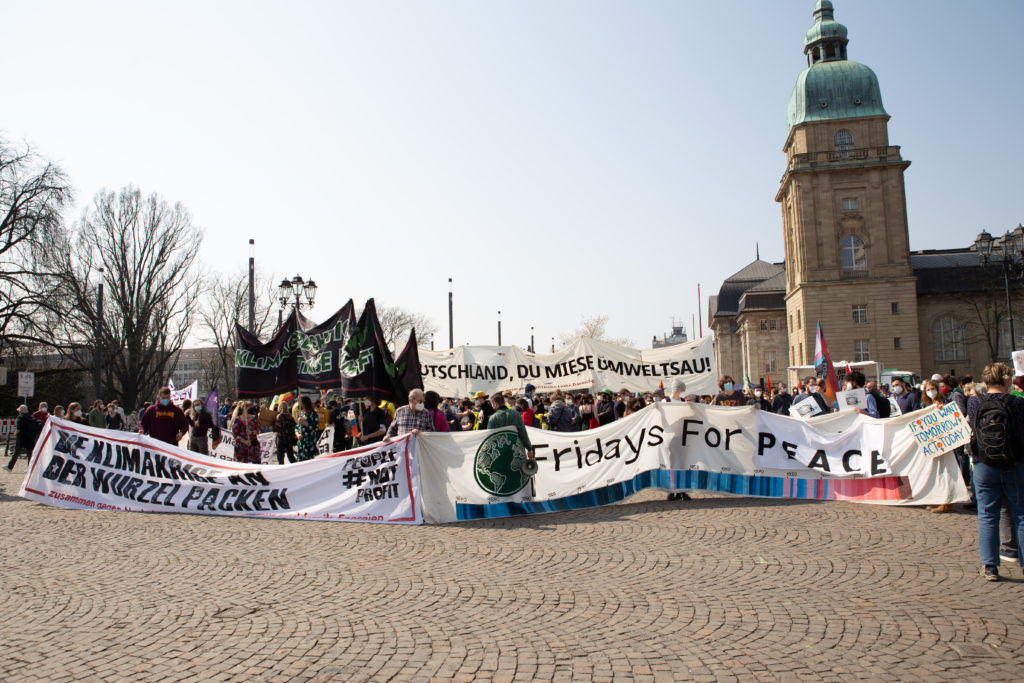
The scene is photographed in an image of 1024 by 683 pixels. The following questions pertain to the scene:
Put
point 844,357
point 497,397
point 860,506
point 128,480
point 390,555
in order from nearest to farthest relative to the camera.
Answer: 1. point 390,555
2. point 860,506
3. point 497,397
4. point 128,480
5. point 844,357

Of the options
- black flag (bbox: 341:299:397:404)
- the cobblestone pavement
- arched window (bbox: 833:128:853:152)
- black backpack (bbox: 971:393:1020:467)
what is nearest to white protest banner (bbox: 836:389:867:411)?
the cobblestone pavement

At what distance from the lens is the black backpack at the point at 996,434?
6.09 m

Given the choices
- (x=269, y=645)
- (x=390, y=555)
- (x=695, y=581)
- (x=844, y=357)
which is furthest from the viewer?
(x=844, y=357)

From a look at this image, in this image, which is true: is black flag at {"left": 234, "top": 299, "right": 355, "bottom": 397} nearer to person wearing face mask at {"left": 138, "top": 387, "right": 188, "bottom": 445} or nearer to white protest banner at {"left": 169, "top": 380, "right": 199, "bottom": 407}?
person wearing face mask at {"left": 138, "top": 387, "right": 188, "bottom": 445}

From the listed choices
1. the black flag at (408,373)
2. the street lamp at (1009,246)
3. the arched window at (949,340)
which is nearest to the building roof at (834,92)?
the arched window at (949,340)

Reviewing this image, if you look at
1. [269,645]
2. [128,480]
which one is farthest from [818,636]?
[128,480]

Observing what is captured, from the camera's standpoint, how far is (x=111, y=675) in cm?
430

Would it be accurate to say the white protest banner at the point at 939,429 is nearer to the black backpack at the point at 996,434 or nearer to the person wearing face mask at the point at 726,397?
the black backpack at the point at 996,434

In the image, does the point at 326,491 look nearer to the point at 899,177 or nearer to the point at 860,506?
the point at 860,506

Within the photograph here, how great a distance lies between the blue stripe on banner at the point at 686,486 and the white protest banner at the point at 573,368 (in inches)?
172

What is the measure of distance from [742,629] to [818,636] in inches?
18.8

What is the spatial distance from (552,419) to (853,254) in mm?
56806

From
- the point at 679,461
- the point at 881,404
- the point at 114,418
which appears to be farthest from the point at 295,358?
the point at 114,418

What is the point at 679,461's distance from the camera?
1050cm
